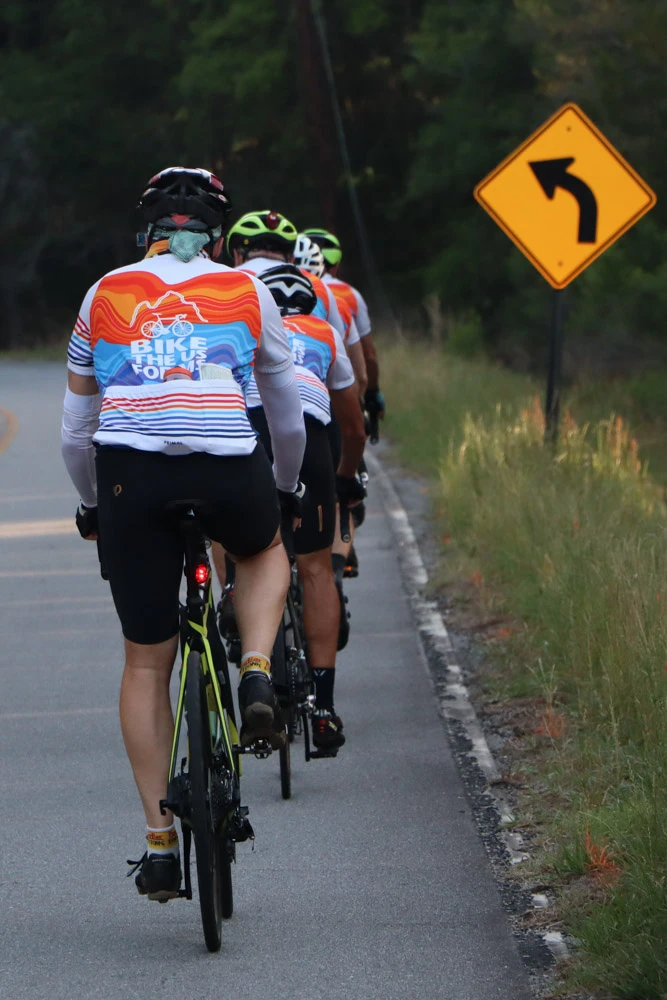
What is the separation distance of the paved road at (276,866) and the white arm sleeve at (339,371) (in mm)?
1457

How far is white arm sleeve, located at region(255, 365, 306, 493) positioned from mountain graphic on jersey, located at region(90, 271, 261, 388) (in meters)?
0.38

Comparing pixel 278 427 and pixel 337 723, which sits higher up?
pixel 278 427

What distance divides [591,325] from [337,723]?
21.1m

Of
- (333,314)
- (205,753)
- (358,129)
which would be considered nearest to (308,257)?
(333,314)

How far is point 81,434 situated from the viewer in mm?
4875

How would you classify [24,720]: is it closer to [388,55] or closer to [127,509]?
[127,509]

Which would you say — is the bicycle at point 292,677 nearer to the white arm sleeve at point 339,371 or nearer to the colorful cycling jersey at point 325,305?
the white arm sleeve at point 339,371

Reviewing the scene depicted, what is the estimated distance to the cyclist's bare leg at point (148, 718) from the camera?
4.72m

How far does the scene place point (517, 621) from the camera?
29.3 ft

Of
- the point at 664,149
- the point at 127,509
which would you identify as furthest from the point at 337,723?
the point at 664,149

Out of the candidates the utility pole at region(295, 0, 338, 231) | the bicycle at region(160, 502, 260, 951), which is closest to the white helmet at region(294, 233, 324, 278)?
the bicycle at region(160, 502, 260, 951)

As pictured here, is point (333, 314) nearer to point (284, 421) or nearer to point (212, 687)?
point (284, 421)

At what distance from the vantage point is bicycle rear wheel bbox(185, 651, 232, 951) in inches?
177

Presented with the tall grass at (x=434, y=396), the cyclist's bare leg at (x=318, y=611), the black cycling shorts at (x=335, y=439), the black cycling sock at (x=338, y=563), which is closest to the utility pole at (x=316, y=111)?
the tall grass at (x=434, y=396)
